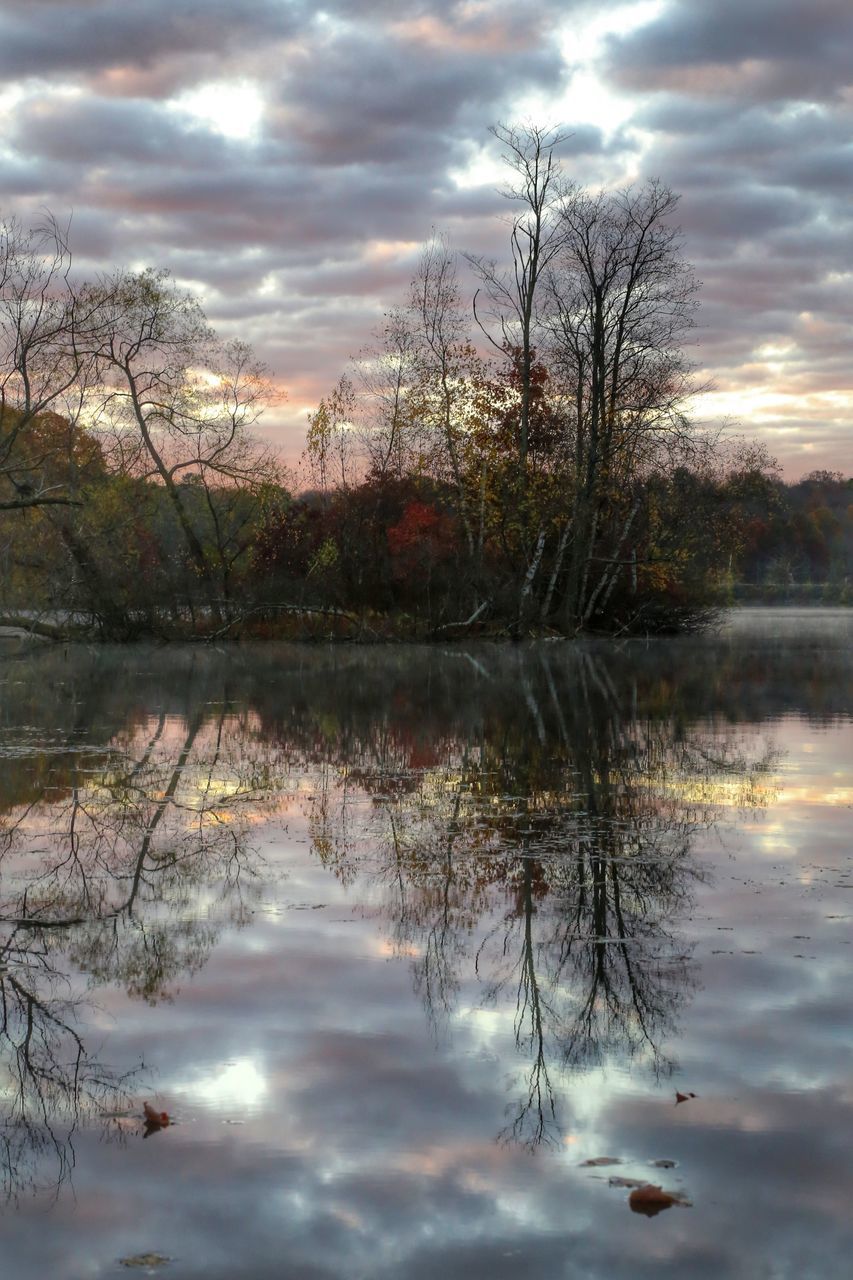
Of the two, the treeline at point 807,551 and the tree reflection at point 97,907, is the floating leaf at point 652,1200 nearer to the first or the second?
the tree reflection at point 97,907

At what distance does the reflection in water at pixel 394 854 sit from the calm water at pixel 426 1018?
1.1 inches

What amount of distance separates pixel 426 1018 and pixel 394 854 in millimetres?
3348

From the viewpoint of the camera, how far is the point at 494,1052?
4.97 metres

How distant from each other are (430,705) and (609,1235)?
1560cm

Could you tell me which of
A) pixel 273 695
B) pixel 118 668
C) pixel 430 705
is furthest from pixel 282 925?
pixel 118 668

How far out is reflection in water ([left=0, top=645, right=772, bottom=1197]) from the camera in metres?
5.19

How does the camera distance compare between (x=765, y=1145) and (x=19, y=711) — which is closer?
(x=765, y=1145)

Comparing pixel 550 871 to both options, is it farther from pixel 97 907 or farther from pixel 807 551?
pixel 807 551

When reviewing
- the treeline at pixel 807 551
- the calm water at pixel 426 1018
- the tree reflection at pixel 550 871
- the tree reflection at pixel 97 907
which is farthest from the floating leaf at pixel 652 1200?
the treeline at pixel 807 551

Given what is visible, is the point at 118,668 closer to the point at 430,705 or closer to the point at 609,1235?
the point at 430,705

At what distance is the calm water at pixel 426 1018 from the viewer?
146 inches

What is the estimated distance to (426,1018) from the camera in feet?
17.7

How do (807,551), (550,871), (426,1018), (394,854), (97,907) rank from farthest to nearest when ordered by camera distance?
(807,551) → (394,854) → (550,871) → (97,907) → (426,1018)

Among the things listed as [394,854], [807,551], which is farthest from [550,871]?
[807,551]
